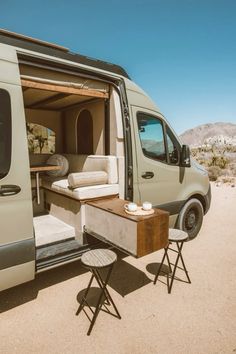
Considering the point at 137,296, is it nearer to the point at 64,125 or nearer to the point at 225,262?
the point at 225,262

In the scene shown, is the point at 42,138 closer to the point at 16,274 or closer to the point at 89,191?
the point at 89,191

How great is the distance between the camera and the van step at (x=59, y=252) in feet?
10.8

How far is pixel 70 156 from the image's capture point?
224 inches

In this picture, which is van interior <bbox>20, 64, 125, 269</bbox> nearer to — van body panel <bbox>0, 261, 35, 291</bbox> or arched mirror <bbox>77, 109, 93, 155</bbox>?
arched mirror <bbox>77, 109, 93, 155</bbox>

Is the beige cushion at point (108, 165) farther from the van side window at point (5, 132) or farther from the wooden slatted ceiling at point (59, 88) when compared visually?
the van side window at point (5, 132)

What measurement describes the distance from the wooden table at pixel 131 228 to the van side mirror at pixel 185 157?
1.96 metres

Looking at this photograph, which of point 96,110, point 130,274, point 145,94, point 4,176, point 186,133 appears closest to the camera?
point 4,176

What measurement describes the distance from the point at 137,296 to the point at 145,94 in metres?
3.29

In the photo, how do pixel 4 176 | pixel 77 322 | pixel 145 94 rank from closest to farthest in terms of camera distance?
pixel 4 176 < pixel 77 322 < pixel 145 94

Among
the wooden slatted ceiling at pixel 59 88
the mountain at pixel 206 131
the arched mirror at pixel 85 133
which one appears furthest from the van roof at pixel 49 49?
the mountain at pixel 206 131

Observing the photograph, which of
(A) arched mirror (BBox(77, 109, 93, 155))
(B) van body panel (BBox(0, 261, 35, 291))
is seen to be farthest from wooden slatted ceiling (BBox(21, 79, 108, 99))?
(B) van body panel (BBox(0, 261, 35, 291))

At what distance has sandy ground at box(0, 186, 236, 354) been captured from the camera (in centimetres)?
262

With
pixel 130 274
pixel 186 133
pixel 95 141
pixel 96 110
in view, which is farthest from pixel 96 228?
pixel 186 133

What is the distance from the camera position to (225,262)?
451 cm
